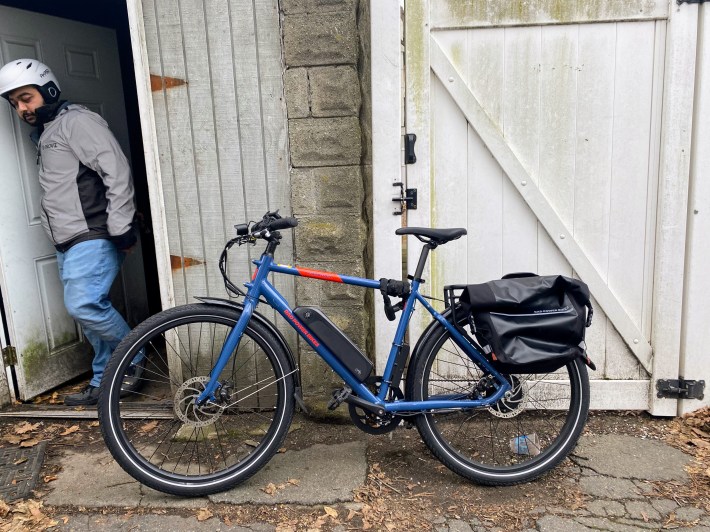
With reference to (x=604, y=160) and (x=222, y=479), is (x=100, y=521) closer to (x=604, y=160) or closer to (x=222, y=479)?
(x=222, y=479)

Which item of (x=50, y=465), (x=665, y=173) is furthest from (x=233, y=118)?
(x=665, y=173)

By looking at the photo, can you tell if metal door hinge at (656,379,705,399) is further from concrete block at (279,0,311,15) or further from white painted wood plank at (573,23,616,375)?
concrete block at (279,0,311,15)

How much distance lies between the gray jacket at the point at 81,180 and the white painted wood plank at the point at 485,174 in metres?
2.14

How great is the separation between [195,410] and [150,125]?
5.40ft

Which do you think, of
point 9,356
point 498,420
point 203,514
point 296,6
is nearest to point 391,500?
point 203,514

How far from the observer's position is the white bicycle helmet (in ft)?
12.6

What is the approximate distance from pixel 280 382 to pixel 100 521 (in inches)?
40.9

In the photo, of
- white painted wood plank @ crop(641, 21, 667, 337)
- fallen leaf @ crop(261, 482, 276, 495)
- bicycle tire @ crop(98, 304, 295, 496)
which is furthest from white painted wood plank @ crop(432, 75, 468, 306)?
fallen leaf @ crop(261, 482, 276, 495)

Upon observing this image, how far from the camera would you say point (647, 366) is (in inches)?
149

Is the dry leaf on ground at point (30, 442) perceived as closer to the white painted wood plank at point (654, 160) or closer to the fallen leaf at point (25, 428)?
the fallen leaf at point (25, 428)

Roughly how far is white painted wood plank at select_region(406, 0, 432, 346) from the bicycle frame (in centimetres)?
66

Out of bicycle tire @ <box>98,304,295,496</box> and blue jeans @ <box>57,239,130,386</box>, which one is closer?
bicycle tire @ <box>98,304,295,496</box>

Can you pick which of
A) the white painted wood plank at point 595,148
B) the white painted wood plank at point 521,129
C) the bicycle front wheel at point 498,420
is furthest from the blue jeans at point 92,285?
the white painted wood plank at point 595,148

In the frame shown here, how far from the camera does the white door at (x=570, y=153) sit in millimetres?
3500
